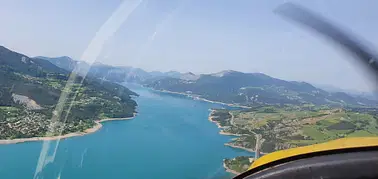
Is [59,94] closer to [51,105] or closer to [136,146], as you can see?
[51,105]

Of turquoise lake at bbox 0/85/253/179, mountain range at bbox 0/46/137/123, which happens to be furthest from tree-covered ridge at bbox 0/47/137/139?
turquoise lake at bbox 0/85/253/179

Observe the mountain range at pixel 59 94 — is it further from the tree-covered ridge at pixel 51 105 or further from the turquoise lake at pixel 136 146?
the turquoise lake at pixel 136 146

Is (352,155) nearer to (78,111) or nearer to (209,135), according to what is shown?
(209,135)

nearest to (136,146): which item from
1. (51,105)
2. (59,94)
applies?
(59,94)

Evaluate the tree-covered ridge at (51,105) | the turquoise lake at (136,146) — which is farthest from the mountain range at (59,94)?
the turquoise lake at (136,146)

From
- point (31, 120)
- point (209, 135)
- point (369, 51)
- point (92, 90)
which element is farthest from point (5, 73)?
point (369, 51)

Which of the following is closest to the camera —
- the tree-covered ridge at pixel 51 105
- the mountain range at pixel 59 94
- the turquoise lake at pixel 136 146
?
the turquoise lake at pixel 136 146
